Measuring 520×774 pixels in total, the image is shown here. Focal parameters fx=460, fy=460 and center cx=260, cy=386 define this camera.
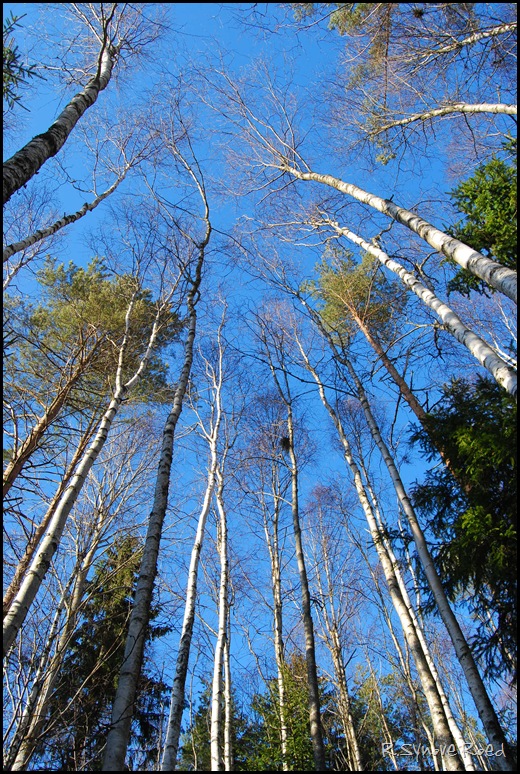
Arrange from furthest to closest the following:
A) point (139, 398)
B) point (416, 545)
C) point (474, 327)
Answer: point (474, 327) < point (139, 398) < point (416, 545)

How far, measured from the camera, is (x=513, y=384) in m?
3.96

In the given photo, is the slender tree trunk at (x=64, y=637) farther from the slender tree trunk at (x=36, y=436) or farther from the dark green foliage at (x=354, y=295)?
the dark green foliage at (x=354, y=295)

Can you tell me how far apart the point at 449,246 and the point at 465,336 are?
1.04 meters

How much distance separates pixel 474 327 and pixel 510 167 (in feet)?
16.7

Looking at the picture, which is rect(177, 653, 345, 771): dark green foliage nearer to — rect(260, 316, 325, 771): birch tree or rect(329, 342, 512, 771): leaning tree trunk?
rect(260, 316, 325, 771): birch tree

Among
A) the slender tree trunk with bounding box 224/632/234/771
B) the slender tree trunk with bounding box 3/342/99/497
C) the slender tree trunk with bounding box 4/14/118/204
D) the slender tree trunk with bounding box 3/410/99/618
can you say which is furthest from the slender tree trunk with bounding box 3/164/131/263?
the slender tree trunk with bounding box 224/632/234/771

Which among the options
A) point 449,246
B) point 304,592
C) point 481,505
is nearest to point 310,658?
point 304,592

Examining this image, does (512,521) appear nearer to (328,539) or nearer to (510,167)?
(510,167)

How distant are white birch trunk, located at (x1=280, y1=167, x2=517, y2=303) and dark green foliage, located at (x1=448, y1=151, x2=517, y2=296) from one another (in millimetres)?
1082

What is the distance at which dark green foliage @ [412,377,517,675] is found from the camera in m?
4.58

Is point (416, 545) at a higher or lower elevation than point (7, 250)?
lower

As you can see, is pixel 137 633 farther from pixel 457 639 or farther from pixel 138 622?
pixel 457 639

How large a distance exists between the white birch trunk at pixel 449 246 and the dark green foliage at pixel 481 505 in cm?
130

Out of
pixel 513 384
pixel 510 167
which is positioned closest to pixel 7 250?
pixel 513 384
